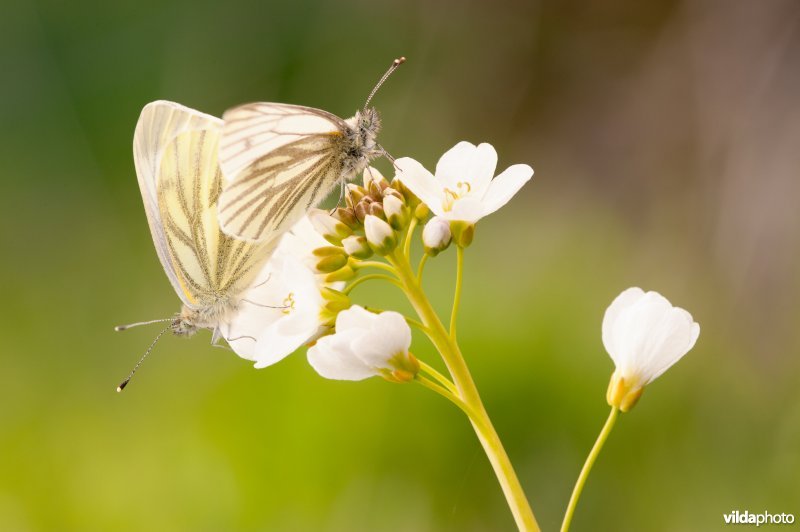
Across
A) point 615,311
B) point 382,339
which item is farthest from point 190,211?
point 615,311

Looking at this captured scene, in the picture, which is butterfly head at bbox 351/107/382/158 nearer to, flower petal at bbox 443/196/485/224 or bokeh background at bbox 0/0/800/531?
flower petal at bbox 443/196/485/224

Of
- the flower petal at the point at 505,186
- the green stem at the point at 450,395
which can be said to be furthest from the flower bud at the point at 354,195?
the green stem at the point at 450,395

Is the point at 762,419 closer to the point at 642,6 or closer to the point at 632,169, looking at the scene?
the point at 632,169

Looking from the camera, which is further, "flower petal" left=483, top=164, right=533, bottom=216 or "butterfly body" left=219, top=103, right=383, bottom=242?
"butterfly body" left=219, top=103, right=383, bottom=242

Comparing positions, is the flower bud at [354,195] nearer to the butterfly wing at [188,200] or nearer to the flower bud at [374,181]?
the flower bud at [374,181]

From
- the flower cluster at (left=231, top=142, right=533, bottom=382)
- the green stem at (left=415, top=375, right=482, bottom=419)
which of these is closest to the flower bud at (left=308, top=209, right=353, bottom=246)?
the flower cluster at (left=231, top=142, right=533, bottom=382)
